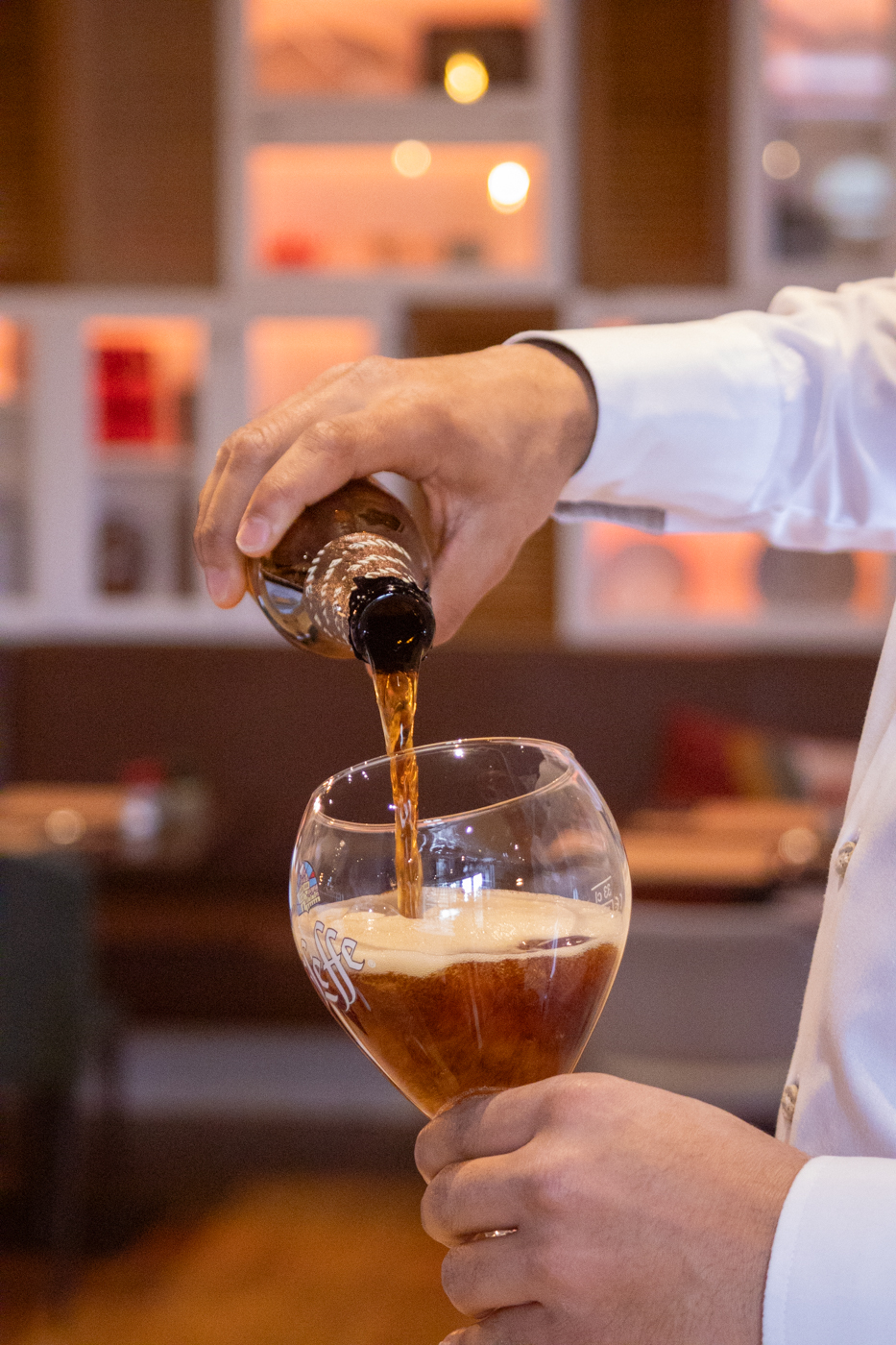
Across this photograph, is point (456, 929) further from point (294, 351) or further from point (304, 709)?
point (294, 351)

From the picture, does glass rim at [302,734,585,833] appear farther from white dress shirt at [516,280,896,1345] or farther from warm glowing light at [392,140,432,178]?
warm glowing light at [392,140,432,178]

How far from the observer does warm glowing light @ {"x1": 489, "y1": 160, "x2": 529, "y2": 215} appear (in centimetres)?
434

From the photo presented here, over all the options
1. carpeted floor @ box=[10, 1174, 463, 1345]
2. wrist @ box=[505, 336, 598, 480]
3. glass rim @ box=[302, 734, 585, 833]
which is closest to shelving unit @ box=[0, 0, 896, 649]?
carpeted floor @ box=[10, 1174, 463, 1345]

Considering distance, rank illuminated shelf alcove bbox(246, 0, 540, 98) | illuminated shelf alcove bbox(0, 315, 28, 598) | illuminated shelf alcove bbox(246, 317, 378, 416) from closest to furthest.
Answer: illuminated shelf alcove bbox(246, 0, 540, 98) < illuminated shelf alcove bbox(246, 317, 378, 416) < illuminated shelf alcove bbox(0, 315, 28, 598)

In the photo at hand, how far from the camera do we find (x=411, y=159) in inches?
172

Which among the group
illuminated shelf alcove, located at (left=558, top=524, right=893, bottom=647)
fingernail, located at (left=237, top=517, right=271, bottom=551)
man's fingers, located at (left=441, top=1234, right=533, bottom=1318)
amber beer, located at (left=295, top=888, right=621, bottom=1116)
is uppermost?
fingernail, located at (left=237, top=517, right=271, bottom=551)

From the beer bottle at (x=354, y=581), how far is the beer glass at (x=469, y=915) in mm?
122

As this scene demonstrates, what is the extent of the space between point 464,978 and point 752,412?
512 millimetres

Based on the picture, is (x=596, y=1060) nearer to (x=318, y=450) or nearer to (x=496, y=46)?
(x=318, y=450)

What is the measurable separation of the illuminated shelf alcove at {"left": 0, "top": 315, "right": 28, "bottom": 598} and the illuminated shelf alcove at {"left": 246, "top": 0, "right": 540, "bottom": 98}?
4.01 ft

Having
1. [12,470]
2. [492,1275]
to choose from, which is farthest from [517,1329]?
[12,470]

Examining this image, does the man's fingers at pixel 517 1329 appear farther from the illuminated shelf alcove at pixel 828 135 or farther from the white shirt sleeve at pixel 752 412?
the illuminated shelf alcove at pixel 828 135

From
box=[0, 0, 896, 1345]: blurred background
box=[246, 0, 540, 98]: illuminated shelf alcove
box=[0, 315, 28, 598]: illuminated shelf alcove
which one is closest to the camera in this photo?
box=[0, 0, 896, 1345]: blurred background

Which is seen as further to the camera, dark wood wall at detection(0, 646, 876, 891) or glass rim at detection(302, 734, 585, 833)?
dark wood wall at detection(0, 646, 876, 891)
